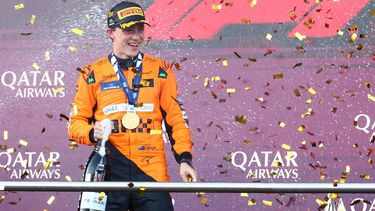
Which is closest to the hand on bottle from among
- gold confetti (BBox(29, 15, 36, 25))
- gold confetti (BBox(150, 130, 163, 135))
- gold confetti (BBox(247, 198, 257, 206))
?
gold confetti (BBox(150, 130, 163, 135))

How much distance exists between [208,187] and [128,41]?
165 cm

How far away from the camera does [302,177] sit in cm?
508

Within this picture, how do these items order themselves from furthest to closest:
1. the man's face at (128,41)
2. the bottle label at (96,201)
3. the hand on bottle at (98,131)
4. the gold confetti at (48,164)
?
the gold confetti at (48,164) < the man's face at (128,41) < the hand on bottle at (98,131) < the bottle label at (96,201)

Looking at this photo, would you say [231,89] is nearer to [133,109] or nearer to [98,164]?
[133,109]

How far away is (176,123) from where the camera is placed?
4.94m

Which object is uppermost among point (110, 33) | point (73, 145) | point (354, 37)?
point (110, 33)

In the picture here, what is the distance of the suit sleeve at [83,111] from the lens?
4.97 meters

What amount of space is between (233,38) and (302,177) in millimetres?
871

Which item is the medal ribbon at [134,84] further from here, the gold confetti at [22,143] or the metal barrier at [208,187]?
the metal barrier at [208,187]

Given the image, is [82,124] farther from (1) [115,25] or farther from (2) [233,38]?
(2) [233,38]

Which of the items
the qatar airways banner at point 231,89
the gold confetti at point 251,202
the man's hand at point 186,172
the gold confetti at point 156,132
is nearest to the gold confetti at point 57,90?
the qatar airways banner at point 231,89

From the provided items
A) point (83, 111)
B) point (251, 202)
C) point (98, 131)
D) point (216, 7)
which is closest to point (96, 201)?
point (98, 131)

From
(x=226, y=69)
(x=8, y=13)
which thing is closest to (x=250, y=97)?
(x=226, y=69)

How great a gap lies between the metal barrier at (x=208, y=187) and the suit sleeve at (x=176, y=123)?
4.17ft
